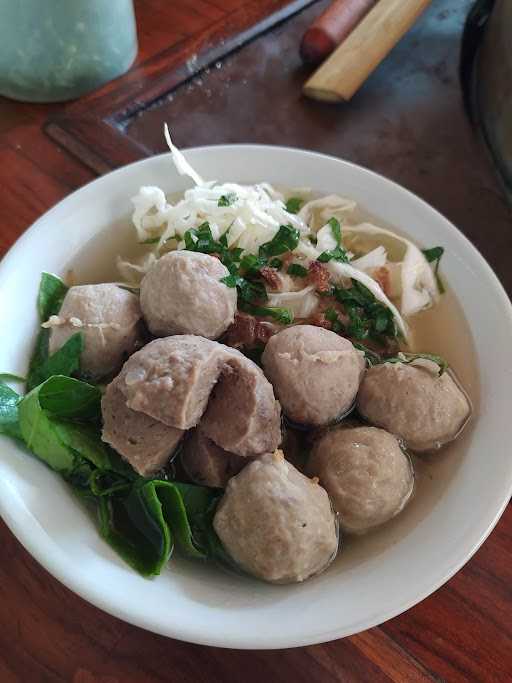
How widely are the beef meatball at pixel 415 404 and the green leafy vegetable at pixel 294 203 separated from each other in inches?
17.5

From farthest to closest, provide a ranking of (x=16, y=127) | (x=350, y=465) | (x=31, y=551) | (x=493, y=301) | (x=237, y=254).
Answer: (x=16, y=127), (x=237, y=254), (x=493, y=301), (x=350, y=465), (x=31, y=551)

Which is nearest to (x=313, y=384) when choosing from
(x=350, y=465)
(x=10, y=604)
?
(x=350, y=465)

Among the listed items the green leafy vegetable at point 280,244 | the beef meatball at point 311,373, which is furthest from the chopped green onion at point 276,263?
the beef meatball at point 311,373

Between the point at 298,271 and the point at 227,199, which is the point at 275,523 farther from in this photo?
the point at 227,199

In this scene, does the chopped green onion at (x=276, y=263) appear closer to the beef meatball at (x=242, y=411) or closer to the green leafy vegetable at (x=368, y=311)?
the green leafy vegetable at (x=368, y=311)

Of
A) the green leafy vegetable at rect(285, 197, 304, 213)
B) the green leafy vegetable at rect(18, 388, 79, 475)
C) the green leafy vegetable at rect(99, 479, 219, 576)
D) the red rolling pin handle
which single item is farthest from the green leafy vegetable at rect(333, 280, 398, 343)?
the red rolling pin handle

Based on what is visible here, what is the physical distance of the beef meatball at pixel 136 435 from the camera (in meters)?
0.95

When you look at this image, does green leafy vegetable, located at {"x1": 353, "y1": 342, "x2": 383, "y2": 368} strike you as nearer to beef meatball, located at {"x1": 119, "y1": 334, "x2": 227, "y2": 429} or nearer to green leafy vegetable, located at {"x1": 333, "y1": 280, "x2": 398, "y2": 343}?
green leafy vegetable, located at {"x1": 333, "y1": 280, "x2": 398, "y2": 343}

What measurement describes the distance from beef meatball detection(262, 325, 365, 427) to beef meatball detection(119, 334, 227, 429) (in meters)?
0.11

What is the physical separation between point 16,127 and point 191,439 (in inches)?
42.2

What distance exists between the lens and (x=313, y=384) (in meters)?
1.01

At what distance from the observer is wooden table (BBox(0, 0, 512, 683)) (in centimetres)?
95

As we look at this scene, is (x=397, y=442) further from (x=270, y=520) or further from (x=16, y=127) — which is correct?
(x=16, y=127)

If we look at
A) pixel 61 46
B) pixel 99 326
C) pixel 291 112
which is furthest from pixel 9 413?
pixel 291 112
